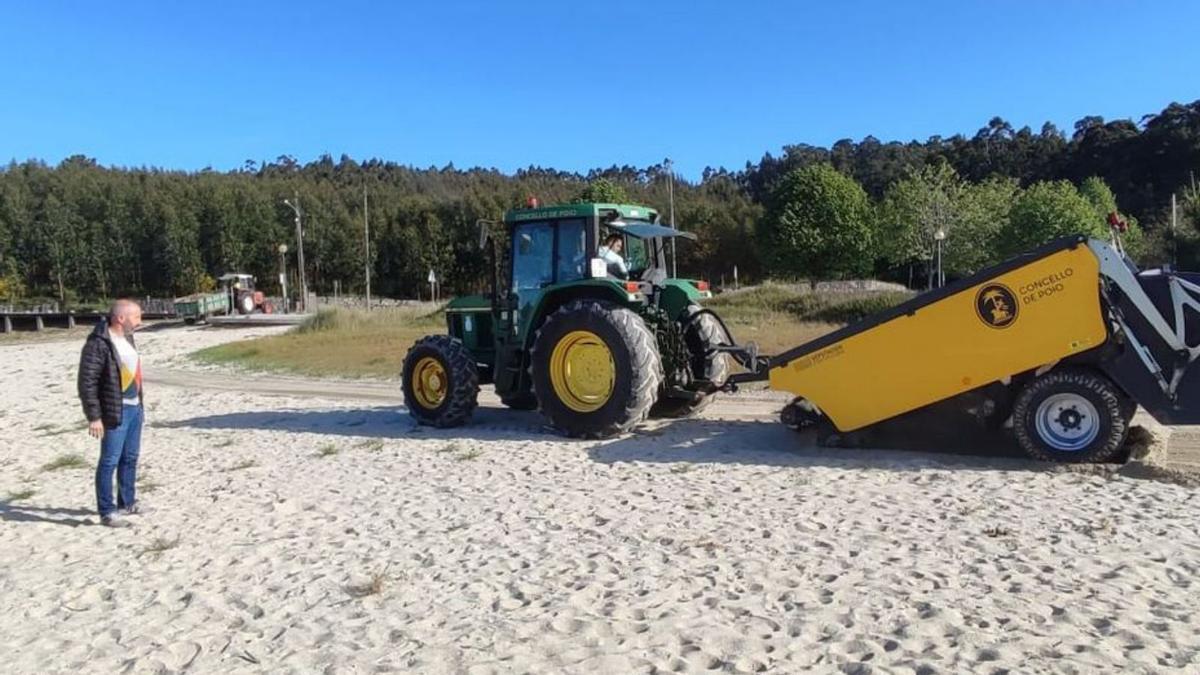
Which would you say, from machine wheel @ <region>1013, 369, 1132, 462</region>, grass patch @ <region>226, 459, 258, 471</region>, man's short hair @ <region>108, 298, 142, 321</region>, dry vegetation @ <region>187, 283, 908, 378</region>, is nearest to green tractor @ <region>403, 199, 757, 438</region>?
grass patch @ <region>226, 459, 258, 471</region>

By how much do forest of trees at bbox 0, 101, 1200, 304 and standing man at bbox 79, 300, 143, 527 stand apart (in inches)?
1656

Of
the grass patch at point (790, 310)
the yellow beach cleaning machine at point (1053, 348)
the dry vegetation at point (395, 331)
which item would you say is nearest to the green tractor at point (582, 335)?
the yellow beach cleaning machine at point (1053, 348)

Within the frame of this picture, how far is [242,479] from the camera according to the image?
27.6ft

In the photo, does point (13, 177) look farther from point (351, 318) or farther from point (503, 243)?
point (503, 243)

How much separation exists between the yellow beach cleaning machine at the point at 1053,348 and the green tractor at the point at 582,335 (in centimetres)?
207

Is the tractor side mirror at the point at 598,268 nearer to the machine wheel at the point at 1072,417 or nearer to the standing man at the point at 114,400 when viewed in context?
the machine wheel at the point at 1072,417

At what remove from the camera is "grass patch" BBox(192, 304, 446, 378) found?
810 inches

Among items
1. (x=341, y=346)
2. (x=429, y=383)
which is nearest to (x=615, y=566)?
(x=429, y=383)

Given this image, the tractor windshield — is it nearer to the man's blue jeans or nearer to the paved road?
the paved road

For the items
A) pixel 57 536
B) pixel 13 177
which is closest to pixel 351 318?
pixel 57 536

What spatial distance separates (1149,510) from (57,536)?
7.88 metres

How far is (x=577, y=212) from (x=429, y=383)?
287cm

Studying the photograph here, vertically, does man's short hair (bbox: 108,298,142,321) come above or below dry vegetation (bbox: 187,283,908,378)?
above

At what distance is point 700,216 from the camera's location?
85000 mm
